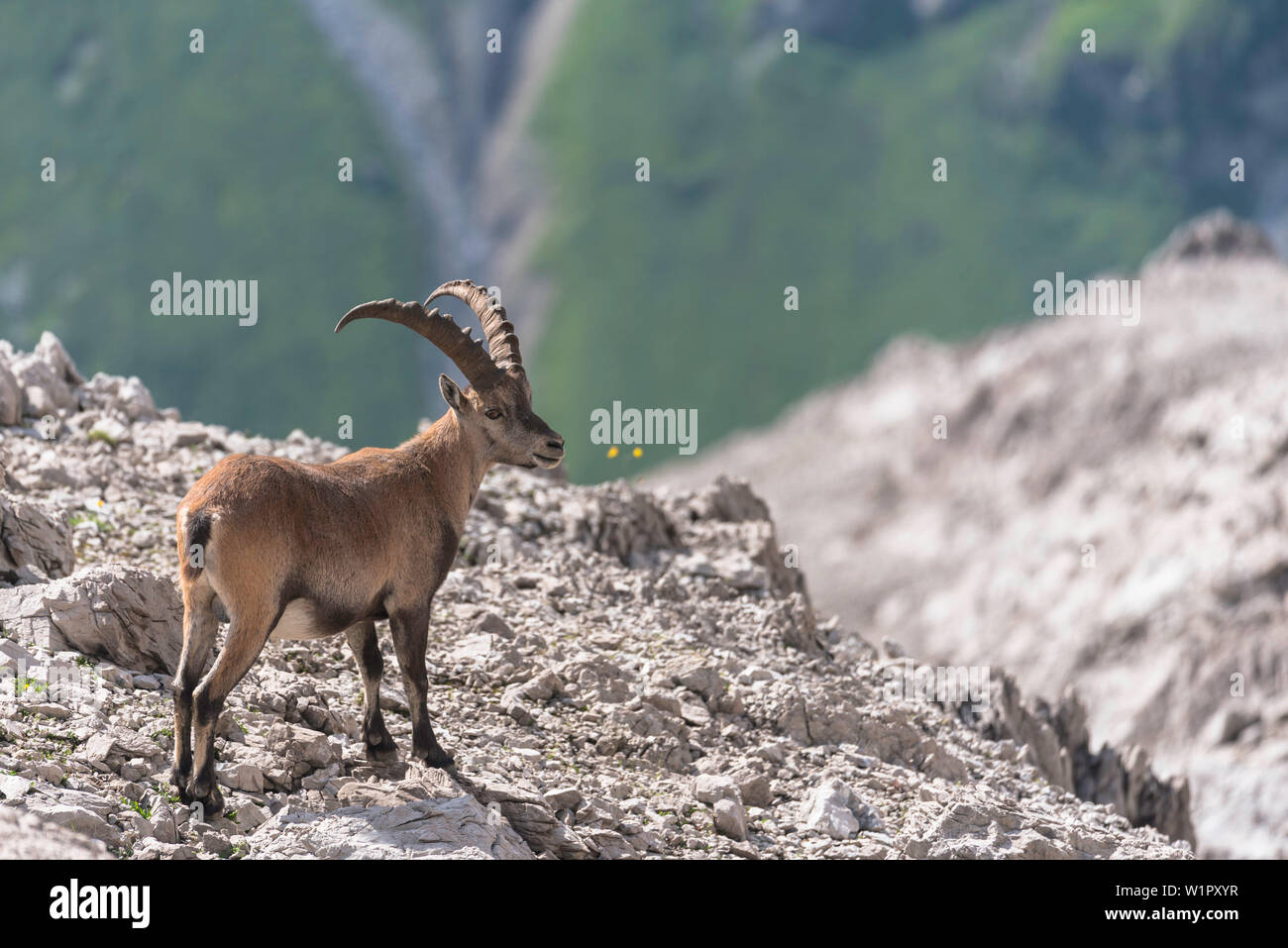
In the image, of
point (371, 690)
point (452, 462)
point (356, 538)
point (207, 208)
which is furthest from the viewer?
point (207, 208)

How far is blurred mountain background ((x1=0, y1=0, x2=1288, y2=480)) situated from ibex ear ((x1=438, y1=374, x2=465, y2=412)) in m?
83.5

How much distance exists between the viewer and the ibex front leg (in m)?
13.2

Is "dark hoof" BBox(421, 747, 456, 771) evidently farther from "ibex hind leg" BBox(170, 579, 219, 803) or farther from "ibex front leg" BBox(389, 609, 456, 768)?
"ibex hind leg" BBox(170, 579, 219, 803)

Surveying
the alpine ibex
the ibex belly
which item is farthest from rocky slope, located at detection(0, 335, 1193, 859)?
the ibex belly

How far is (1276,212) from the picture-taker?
128125 millimetres

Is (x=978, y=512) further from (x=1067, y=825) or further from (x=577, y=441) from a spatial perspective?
(x=1067, y=825)

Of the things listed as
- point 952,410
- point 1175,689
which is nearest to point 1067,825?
point 1175,689

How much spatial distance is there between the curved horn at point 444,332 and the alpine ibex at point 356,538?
1 cm

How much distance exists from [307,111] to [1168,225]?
69.6 meters

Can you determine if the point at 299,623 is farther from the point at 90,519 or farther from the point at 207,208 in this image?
the point at 207,208

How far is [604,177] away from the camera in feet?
420

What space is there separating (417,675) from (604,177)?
117690 millimetres

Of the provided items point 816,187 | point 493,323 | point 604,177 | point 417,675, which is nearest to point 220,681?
point 417,675

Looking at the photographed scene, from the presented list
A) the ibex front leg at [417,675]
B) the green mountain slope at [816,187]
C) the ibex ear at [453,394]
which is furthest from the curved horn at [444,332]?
the green mountain slope at [816,187]
